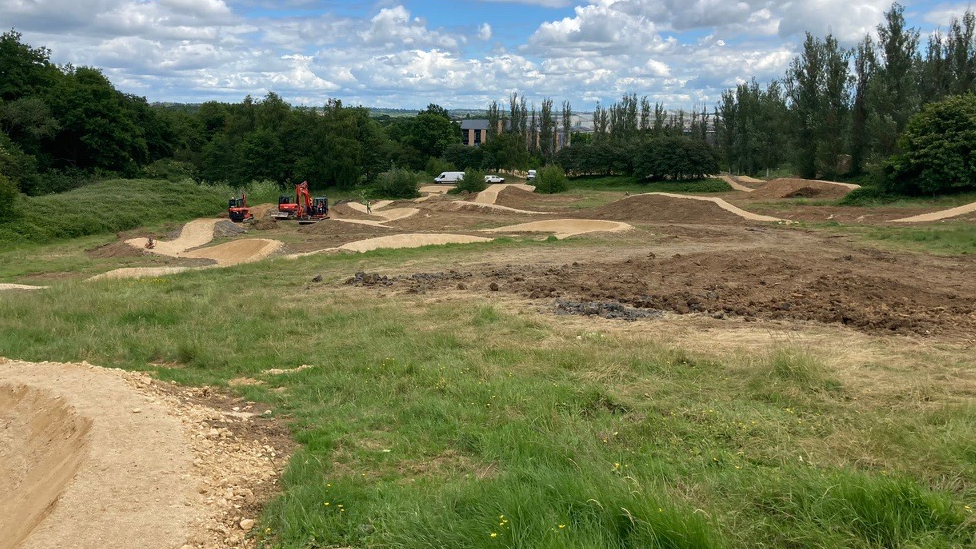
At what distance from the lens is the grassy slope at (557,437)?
14.0 feet

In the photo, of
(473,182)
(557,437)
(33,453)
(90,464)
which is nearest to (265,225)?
(473,182)

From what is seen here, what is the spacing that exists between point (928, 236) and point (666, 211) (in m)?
13.8

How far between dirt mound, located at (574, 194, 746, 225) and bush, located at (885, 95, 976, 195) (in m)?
9.16

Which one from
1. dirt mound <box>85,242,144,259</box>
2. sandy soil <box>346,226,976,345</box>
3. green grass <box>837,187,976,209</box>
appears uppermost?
green grass <box>837,187,976,209</box>

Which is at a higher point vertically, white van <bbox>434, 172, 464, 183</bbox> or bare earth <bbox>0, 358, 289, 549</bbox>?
white van <bbox>434, 172, 464, 183</bbox>

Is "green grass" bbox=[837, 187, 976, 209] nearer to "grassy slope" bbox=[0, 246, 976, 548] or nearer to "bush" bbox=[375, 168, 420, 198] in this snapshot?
"grassy slope" bbox=[0, 246, 976, 548]

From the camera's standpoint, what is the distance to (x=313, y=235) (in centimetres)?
3155

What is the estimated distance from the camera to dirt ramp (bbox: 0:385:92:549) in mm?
5594

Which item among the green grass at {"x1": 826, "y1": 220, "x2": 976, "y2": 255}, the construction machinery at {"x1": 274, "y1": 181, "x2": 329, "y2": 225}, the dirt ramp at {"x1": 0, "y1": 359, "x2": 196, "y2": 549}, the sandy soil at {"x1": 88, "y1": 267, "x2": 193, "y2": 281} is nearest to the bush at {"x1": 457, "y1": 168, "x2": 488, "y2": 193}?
the construction machinery at {"x1": 274, "y1": 181, "x2": 329, "y2": 225}

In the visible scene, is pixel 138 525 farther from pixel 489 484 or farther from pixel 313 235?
pixel 313 235

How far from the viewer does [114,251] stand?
94.7ft

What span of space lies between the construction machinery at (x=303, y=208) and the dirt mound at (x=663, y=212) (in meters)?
13.5

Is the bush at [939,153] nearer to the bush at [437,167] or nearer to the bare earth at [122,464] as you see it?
the bare earth at [122,464]

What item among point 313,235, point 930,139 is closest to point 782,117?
point 930,139
